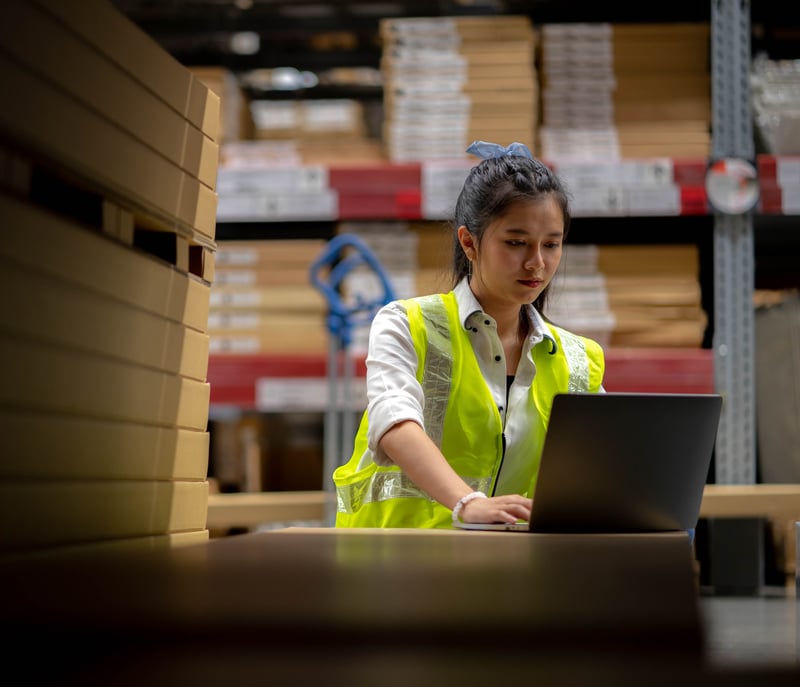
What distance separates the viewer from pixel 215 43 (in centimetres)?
460

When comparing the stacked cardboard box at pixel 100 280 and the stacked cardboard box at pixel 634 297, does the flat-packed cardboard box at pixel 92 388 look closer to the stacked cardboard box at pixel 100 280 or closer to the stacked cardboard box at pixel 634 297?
the stacked cardboard box at pixel 100 280

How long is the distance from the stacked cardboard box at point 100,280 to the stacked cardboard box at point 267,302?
2303 millimetres

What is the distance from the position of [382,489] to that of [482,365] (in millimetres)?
315

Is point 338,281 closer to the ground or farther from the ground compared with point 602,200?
closer to the ground

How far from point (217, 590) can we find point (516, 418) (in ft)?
4.76

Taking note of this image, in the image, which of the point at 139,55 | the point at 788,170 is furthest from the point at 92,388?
the point at 788,170

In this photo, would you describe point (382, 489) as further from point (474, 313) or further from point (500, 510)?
point (500, 510)

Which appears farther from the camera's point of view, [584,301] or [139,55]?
[584,301]

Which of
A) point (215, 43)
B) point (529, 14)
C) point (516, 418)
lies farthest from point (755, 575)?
point (215, 43)

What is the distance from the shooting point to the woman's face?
2045 mm

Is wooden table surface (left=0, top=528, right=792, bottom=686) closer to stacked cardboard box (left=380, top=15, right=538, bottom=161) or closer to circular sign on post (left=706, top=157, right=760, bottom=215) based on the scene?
circular sign on post (left=706, top=157, right=760, bottom=215)

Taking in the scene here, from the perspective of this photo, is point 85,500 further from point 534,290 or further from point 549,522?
point 534,290

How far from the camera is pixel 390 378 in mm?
1975

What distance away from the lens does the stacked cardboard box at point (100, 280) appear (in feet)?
3.39
